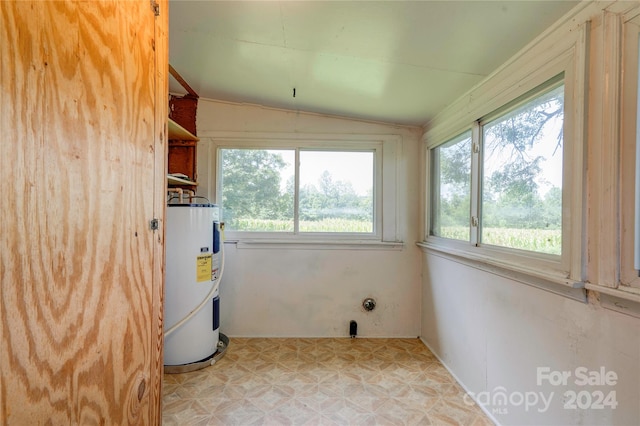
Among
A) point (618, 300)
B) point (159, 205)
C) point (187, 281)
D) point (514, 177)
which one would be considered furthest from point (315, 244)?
point (618, 300)

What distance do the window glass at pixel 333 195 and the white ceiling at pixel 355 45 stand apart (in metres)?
0.59

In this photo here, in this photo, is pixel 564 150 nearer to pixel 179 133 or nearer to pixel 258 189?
pixel 258 189

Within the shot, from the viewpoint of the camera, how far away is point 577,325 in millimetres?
1088

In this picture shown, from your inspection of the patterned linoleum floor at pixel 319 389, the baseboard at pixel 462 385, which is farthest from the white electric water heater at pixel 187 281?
the baseboard at pixel 462 385

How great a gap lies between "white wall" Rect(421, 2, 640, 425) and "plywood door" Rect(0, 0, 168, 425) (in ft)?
4.98

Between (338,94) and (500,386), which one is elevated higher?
(338,94)

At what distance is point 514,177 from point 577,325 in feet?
2.46

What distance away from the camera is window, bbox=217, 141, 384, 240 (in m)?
2.65

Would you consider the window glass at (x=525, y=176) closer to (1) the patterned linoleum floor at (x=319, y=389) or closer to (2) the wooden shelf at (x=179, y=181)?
(1) the patterned linoleum floor at (x=319, y=389)

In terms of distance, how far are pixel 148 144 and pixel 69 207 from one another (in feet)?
0.98

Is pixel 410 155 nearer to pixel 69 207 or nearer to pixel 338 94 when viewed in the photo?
pixel 338 94

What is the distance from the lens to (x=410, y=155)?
2627mm

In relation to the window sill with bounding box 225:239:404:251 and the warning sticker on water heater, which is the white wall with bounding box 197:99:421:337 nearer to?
the window sill with bounding box 225:239:404:251

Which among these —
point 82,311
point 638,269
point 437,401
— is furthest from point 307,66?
point 437,401
